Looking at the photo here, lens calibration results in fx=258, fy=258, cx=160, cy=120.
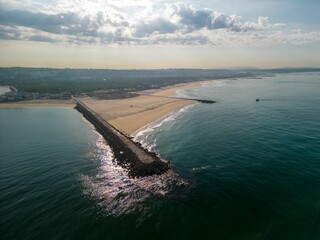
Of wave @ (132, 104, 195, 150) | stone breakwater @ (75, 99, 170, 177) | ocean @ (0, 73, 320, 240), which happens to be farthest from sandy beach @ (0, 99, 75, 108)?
stone breakwater @ (75, 99, 170, 177)

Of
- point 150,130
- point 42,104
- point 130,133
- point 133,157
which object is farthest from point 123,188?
point 42,104

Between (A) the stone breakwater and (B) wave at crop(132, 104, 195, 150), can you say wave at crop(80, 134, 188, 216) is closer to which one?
(A) the stone breakwater

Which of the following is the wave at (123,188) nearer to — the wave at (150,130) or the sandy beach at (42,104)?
the wave at (150,130)

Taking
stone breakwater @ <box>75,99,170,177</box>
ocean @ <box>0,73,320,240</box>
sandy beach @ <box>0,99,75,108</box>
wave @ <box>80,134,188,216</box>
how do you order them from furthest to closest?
sandy beach @ <box>0,99,75,108</box> < stone breakwater @ <box>75,99,170,177</box> < wave @ <box>80,134,188,216</box> < ocean @ <box>0,73,320,240</box>

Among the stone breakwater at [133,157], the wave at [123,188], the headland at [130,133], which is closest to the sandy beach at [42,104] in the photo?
the headland at [130,133]

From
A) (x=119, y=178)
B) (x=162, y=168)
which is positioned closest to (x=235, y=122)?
(x=162, y=168)

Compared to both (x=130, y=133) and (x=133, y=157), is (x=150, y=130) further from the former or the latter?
(x=133, y=157)

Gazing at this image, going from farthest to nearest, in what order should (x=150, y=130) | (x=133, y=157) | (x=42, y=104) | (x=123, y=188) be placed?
1. (x=42, y=104)
2. (x=150, y=130)
3. (x=133, y=157)
4. (x=123, y=188)

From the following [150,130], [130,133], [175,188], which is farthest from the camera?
[150,130]
